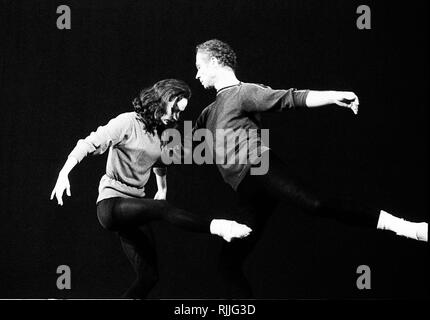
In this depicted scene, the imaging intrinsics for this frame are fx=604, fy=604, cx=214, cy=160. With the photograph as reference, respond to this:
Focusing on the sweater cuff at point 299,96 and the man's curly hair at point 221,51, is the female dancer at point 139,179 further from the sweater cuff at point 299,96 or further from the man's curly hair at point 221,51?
the sweater cuff at point 299,96

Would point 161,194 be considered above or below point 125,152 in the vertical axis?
below

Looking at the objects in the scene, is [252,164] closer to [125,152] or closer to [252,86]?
[252,86]

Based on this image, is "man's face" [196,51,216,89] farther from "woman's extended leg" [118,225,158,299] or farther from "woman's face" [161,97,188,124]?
"woman's extended leg" [118,225,158,299]

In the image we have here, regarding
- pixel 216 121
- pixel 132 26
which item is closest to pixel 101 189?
pixel 216 121

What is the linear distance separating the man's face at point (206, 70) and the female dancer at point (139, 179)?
0.28 ft

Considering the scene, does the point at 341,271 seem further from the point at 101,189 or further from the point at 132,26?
the point at 132,26

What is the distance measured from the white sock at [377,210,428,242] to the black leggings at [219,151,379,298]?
1.5 inches

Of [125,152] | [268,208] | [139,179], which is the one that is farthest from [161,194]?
[268,208]

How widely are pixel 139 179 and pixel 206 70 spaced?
58 cm

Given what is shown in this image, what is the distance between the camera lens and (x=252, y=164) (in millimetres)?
2664

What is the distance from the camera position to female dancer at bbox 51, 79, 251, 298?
8.63ft

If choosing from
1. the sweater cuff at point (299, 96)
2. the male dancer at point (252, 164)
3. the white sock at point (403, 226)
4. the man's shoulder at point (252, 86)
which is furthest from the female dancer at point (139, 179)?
the white sock at point (403, 226)

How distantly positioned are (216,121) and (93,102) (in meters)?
0.60

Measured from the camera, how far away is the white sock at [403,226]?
2.61 meters
